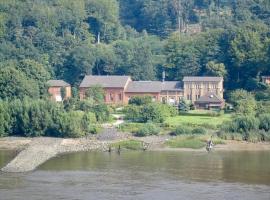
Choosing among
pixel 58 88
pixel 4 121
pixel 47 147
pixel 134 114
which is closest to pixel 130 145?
pixel 47 147

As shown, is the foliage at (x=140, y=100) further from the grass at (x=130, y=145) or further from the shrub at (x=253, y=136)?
the shrub at (x=253, y=136)

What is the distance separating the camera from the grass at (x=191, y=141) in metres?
50.1

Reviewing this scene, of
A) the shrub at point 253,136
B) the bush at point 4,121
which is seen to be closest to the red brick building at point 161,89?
the bush at point 4,121

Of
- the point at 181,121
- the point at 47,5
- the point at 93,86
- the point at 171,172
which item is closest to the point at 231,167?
the point at 171,172

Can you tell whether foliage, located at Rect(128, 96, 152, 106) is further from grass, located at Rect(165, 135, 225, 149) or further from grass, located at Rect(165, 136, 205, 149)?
grass, located at Rect(165, 136, 205, 149)

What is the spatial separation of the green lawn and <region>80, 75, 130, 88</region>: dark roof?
870 cm

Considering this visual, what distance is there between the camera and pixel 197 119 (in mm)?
58844

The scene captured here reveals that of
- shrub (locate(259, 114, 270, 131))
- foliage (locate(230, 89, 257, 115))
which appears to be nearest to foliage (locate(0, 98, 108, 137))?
shrub (locate(259, 114, 270, 131))

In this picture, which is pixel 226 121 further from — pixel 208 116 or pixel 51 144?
pixel 51 144

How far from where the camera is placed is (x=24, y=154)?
46344 millimetres

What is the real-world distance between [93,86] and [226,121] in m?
15.2

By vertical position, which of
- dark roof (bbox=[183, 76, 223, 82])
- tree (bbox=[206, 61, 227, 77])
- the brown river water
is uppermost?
tree (bbox=[206, 61, 227, 77])

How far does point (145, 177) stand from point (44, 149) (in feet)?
31.1

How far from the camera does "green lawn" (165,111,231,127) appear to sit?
185 ft
